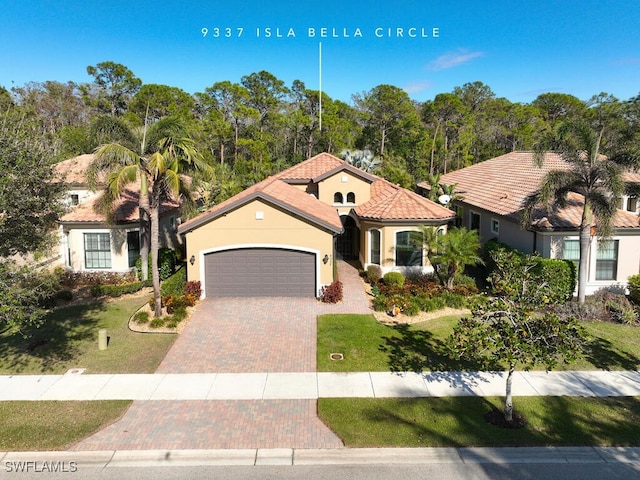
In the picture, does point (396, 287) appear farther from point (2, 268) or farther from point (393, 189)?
point (2, 268)

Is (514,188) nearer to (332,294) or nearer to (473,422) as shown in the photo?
(332,294)

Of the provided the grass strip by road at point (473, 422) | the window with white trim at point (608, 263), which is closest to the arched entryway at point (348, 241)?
the window with white trim at point (608, 263)

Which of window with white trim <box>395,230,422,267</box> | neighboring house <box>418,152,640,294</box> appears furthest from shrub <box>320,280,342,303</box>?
neighboring house <box>418,152,640,294</box>

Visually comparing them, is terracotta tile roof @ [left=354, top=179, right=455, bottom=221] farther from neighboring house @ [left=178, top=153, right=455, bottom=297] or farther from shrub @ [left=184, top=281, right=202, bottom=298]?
shrub @ [left=184, top=281, right=202, bottom=298]

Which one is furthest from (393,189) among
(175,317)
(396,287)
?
(175,317)

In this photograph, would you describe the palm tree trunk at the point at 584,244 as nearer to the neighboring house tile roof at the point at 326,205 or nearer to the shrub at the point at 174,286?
the neighboring house tile roof at the point at 326,205

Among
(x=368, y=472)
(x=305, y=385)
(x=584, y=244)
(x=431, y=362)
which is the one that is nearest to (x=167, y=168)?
(x=305, y=385)
